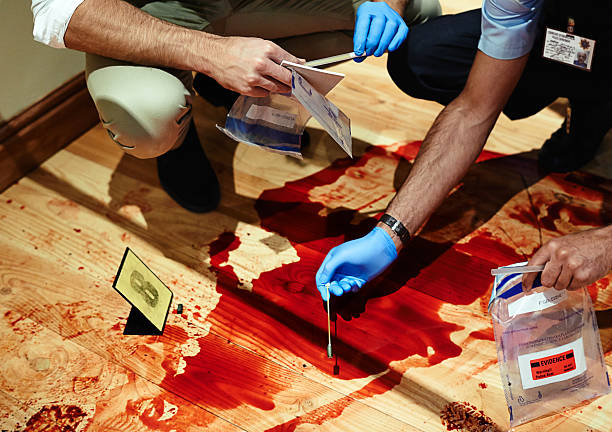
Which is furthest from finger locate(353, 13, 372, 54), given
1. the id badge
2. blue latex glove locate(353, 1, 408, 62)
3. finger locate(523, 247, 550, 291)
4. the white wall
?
the white wall

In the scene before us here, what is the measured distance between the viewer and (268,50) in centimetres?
92

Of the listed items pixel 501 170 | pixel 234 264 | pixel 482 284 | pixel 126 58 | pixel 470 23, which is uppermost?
pixel 470 23

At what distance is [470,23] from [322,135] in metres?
0.45

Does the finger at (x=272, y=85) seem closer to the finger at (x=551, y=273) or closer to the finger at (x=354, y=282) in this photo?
the finger at (x=354, y=282)

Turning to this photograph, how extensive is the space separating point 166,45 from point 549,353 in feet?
2.77

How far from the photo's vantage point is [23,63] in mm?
1301

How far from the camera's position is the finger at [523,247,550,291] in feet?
2.84

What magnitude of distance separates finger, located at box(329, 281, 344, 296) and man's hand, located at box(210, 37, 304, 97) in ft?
1.17

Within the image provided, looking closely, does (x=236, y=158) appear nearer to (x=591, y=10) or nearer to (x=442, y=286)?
(x=442, y=286)

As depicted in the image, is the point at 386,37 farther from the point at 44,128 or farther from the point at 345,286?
the point at 44,128

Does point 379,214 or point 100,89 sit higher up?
point 100,89

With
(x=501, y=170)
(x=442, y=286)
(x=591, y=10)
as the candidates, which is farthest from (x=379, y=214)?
(x=591, y=10)

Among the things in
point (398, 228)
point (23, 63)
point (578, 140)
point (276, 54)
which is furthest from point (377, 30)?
point (23, 63)

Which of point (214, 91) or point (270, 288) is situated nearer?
point (270, 288)
